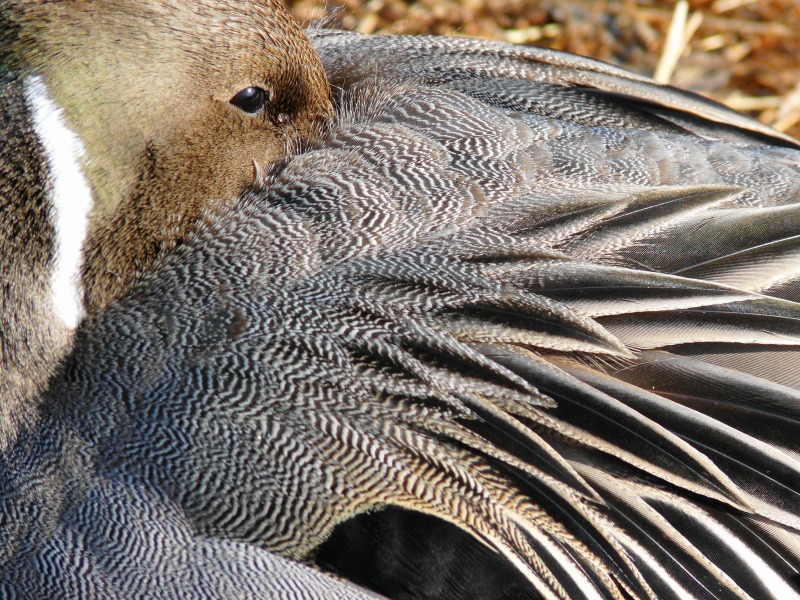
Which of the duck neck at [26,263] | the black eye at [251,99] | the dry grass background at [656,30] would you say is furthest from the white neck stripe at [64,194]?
the dry grass background at [656,30]

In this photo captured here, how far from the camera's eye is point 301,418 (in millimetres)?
1434

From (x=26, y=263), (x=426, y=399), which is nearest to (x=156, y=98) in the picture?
(x=26, y=263)

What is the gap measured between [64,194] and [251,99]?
353 mm

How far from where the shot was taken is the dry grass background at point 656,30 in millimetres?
3754

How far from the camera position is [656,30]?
3.86 meters

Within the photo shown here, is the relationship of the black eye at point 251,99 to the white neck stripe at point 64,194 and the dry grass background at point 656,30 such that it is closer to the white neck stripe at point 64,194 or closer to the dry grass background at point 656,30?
the white neck stripe at point 64,194

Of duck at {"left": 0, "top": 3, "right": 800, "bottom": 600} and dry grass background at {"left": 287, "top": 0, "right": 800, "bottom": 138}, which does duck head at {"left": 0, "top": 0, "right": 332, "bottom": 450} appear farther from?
dry grass background at {"left": 287, "top": 0, "right": 800, "bottom": 138}

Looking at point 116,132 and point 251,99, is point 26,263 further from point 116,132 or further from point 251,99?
point 251,99

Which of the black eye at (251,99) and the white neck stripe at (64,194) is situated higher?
the black eye at (251,99)

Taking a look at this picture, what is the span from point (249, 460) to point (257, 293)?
10.1 inches

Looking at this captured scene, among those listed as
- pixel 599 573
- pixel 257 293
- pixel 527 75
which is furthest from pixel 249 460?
pixel 527 75

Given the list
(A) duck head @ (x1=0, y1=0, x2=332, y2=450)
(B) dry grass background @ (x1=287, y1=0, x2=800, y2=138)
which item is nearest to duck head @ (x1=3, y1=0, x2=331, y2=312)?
(A) duck head @ (x1=0, y1=0, x2=332, y2=450)

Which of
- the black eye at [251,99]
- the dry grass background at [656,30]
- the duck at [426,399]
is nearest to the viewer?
the duck at [426,399]

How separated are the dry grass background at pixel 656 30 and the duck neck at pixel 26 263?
2.38 m
